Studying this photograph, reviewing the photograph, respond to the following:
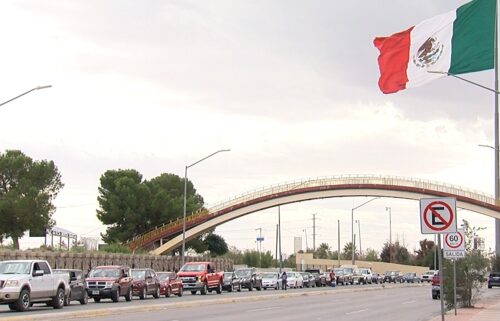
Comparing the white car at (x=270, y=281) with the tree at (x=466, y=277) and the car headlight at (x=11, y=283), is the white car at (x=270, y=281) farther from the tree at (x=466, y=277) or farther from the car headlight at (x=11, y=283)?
the car headlight at (x=11, y=283)

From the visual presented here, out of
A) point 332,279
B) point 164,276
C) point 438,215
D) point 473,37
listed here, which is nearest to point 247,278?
point 164,276

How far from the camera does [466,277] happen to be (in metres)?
32.2

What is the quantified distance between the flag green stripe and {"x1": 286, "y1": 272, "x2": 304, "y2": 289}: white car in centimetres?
3682

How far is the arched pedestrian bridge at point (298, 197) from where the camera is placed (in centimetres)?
8231

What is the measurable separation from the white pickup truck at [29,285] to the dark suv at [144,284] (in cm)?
963

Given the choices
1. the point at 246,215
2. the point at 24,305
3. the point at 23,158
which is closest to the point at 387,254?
the point at 246,215

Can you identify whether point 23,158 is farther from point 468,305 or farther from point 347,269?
point 468,305

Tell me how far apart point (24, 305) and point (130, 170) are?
69.8 metres

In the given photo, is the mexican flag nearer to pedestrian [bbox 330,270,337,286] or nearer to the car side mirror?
the car side mirror

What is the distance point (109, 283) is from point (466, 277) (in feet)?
51.6

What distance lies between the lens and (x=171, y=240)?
300 feet

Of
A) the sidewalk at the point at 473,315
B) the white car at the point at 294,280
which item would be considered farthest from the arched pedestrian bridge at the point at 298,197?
the sidewalk at the point at 473,315

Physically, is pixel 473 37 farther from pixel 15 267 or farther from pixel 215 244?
pixel 215 244

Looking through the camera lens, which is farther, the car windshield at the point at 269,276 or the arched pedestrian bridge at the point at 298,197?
the arched pedestrian bridge at the point at 298,197
